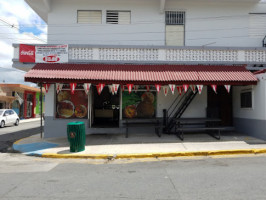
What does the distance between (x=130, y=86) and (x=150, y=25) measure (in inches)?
187

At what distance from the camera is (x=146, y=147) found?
8773 mm

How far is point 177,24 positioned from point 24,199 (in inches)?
457

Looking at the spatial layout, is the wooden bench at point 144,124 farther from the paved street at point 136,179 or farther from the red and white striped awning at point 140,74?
Answer: the paved street at point 136,179

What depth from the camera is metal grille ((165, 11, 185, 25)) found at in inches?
508

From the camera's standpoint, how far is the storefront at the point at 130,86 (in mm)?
9797

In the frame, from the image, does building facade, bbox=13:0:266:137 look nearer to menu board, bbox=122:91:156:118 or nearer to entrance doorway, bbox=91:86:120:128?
menu board, bbox=122:91:156:118

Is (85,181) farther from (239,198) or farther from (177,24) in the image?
(177,24)

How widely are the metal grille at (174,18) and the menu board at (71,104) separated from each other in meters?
6.33

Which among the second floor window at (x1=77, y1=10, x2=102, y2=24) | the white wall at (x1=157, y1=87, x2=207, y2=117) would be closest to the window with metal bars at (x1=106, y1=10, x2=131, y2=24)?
the second floor window at (x1=77, y1=10, x2=102, y2=24)

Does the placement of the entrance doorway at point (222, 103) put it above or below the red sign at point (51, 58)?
below

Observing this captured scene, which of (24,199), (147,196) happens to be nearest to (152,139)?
(147,196)

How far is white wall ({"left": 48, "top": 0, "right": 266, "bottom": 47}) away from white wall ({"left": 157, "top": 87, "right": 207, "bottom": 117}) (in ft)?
9.77

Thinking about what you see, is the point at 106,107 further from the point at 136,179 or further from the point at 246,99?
the point at 136,179

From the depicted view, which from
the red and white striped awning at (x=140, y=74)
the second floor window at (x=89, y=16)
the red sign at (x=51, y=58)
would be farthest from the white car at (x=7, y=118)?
the second floor window at (x=89, y=16)
